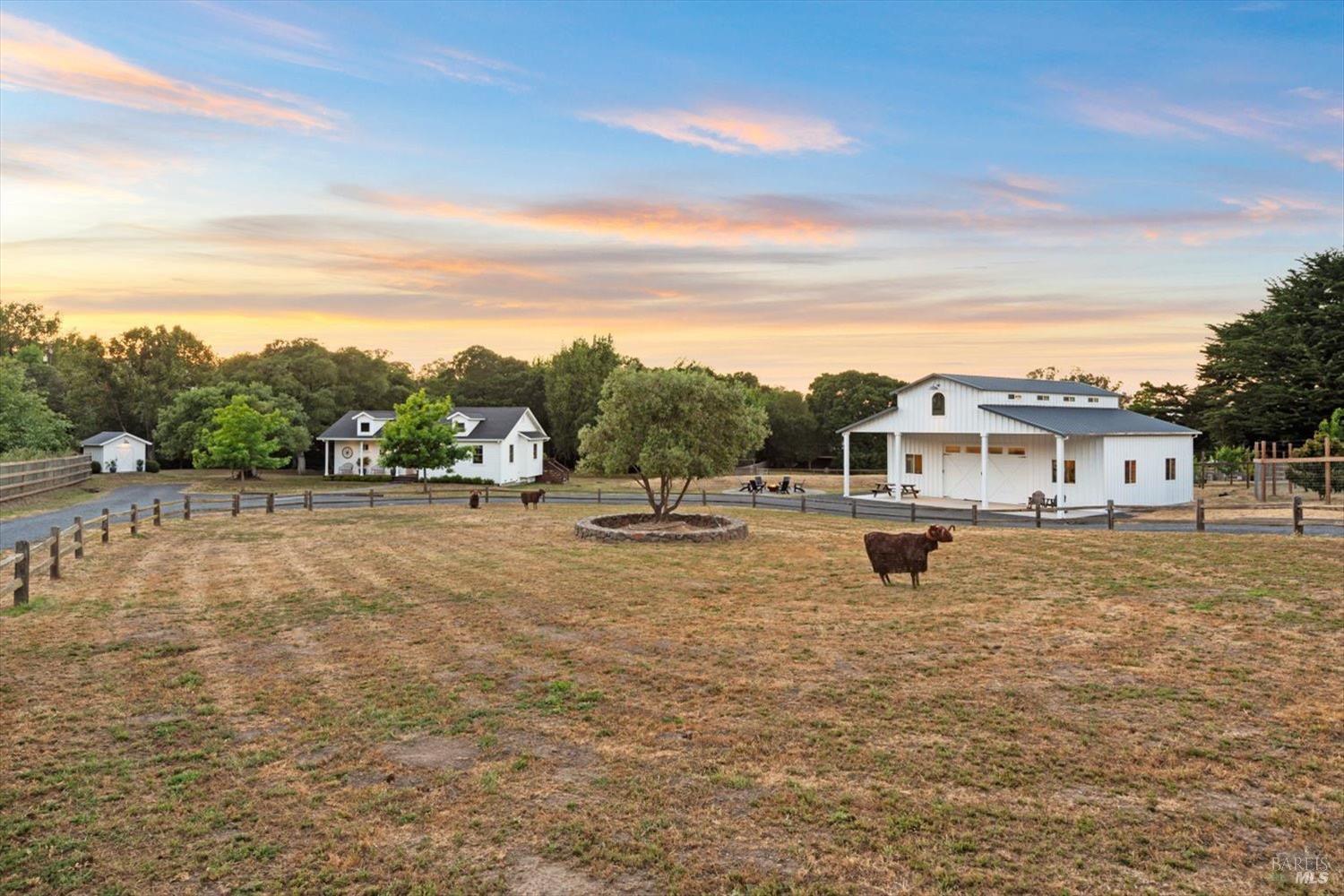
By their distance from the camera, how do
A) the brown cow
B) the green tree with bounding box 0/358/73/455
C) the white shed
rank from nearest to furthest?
the brown cow
the green tree with bounding box 0/358/73/455
the white shed

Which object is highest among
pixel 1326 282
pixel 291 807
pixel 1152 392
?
pixel 1326 282

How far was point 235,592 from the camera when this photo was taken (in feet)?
54.3

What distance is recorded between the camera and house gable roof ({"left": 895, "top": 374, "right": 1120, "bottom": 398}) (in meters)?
38.4

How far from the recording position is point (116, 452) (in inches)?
2712

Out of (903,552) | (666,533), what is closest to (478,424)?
(666,533)

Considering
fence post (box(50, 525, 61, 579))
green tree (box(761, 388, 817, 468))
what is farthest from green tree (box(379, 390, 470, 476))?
green tree (box(761, 388, 817, 468))

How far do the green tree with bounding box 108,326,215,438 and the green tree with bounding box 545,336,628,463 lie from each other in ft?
123

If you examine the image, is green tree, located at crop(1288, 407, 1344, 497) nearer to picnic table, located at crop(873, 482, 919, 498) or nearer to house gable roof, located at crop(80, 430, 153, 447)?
picnic table, located at crop(873, 482, 919, 498)

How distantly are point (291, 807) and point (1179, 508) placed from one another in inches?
1496

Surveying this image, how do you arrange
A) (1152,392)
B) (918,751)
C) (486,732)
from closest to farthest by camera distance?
(918,751)
(486,732)
(1152,392)

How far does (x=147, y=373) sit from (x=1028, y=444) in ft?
279

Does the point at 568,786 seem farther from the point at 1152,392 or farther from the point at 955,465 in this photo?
the point at 1152,392

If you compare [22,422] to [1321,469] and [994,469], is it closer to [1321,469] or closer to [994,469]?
[994,469]

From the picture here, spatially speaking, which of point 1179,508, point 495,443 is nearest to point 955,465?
point 1179,508
